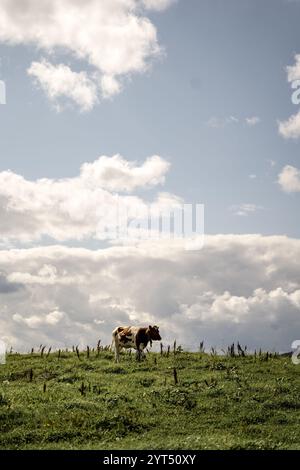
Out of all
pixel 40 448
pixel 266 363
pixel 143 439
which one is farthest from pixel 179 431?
pixel 266 363

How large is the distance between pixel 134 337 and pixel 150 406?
15.4 m

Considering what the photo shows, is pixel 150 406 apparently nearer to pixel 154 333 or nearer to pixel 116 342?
pixel 116 342

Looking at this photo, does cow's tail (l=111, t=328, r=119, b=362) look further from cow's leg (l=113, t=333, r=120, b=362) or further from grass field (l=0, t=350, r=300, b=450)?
grass field (l=0, t=350, r=300, b=450)

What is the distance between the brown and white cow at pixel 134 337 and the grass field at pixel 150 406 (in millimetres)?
3062

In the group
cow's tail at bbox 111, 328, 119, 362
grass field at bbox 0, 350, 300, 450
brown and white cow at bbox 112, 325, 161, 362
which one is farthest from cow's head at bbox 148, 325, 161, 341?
grass field at bbox 0, 350, 300, 450

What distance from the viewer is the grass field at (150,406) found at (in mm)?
20359

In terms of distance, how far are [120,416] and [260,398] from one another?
25.9 ft

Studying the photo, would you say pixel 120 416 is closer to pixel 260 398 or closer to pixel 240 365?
pixel 260 398

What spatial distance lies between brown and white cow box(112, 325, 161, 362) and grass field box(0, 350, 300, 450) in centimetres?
306

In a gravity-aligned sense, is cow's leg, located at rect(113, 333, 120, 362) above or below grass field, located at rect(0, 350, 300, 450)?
above

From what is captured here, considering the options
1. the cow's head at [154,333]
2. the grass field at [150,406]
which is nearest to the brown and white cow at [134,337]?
the cow's head at [154,333]

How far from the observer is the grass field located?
20.4 m

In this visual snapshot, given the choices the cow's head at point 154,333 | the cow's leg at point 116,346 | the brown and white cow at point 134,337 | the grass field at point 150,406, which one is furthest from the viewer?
the cow's head at point 154,333

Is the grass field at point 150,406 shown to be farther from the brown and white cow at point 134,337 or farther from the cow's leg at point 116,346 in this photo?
the brown and white cow at point 134,337
